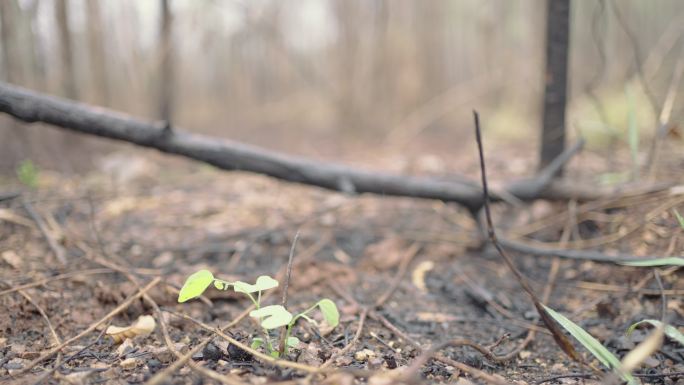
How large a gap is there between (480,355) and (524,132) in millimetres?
4710

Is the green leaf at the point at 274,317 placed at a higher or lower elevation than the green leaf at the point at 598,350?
higher

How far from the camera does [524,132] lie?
5602 millimetres

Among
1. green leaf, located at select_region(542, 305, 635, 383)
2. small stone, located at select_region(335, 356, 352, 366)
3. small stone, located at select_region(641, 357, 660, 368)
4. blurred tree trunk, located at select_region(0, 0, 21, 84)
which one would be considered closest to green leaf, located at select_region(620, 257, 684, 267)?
small stone, located at select_region(641, 357, 660, 368)

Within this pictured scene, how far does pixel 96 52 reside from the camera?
192 inches

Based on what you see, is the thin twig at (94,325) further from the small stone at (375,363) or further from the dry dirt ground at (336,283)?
the small stone at (375,363)

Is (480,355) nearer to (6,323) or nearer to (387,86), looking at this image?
(6,323)

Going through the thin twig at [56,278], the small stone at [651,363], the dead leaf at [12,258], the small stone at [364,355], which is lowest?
the dead leaf at [12,258]

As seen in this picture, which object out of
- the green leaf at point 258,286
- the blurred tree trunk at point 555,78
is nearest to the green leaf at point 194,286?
the green leaf at point 258,286

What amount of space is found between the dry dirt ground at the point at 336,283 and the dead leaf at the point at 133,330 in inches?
0.9

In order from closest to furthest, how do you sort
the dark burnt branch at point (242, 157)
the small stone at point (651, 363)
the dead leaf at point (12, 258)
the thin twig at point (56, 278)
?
the small stone at point (651, 363)
the thin twig at point (56, 278)
the dead leaf at point (12, 258)
the dark burnt branch at point (242, 157)

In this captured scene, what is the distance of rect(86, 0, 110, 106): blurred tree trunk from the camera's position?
4781mm

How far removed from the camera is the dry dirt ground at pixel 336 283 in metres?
1.24

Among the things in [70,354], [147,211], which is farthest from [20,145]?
[70,354]

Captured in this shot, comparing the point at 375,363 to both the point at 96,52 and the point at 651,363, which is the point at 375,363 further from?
the point at 96,52
